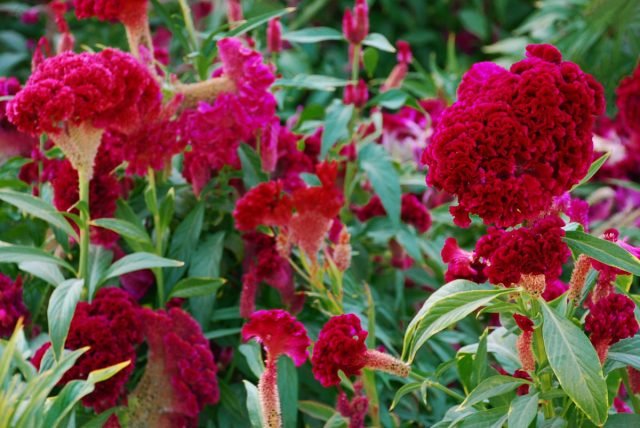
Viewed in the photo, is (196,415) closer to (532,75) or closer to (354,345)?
(354,345)

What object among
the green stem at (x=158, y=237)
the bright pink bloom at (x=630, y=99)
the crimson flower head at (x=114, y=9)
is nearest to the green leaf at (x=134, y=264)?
the green stem at (x=158, y=237)

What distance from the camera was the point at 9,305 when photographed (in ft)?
5.15

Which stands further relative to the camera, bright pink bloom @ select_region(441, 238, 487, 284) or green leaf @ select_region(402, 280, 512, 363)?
bright pink bloom @ select_region(441, 238, 487, 284)

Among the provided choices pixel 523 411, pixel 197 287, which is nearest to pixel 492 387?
pixel 523 411

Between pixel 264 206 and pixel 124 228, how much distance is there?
0.22m

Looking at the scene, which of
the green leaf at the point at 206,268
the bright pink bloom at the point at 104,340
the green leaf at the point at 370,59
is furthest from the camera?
the green leaf at the point at 370,59

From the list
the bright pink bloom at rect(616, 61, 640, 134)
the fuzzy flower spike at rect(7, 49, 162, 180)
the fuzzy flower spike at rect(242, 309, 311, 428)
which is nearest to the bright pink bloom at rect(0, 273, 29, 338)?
the fuzzy flower spike at rect(7, 49, 162, 180)

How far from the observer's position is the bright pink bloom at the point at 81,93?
4.57 ft

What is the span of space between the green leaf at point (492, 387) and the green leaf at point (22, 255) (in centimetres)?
62

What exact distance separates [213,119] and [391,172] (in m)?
0.39

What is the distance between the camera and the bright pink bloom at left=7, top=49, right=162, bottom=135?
1394 millimetres

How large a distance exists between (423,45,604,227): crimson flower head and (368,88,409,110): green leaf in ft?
2.50

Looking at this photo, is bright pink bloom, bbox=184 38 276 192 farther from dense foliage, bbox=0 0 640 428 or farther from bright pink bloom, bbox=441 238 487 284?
bright pink bloom, bbox=441 238 487 284

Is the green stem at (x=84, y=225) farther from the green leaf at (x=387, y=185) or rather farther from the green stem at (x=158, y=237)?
the green leaf at (x=387, y=185)
